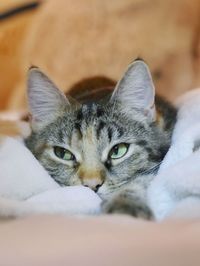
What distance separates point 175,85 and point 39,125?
779mm

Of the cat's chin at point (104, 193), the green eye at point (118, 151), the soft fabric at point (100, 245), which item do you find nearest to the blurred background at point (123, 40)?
the green eye at point (118, 151)

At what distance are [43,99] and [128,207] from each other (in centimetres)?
41

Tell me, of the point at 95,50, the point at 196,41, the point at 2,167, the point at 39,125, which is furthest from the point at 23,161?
the point at 196,41

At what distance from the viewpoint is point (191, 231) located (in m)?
0.75

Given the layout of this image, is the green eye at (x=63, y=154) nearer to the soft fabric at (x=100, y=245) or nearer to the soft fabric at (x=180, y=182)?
the soft fabric at (x=180, y=182)

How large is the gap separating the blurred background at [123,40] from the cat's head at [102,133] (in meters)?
0.66

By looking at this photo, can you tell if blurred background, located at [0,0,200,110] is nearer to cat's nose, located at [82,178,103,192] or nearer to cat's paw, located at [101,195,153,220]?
cat's nose, located at [82,178,103,192]

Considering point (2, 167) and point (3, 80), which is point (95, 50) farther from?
point (2, 167)

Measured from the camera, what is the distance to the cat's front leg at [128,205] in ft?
2.87

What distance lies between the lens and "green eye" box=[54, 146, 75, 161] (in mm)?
1128

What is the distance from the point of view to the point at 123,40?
1870 millimetres

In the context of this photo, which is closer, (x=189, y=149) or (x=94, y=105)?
(x=189, y=149)

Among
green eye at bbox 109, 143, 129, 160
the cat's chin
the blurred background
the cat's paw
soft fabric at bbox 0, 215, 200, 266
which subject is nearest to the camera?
soft fabric at bbox 0, 215, 200, 266

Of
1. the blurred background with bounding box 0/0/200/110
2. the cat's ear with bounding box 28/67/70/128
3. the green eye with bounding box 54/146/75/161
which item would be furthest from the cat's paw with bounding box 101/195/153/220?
the blurred background with bounding box 0/0/200/110
